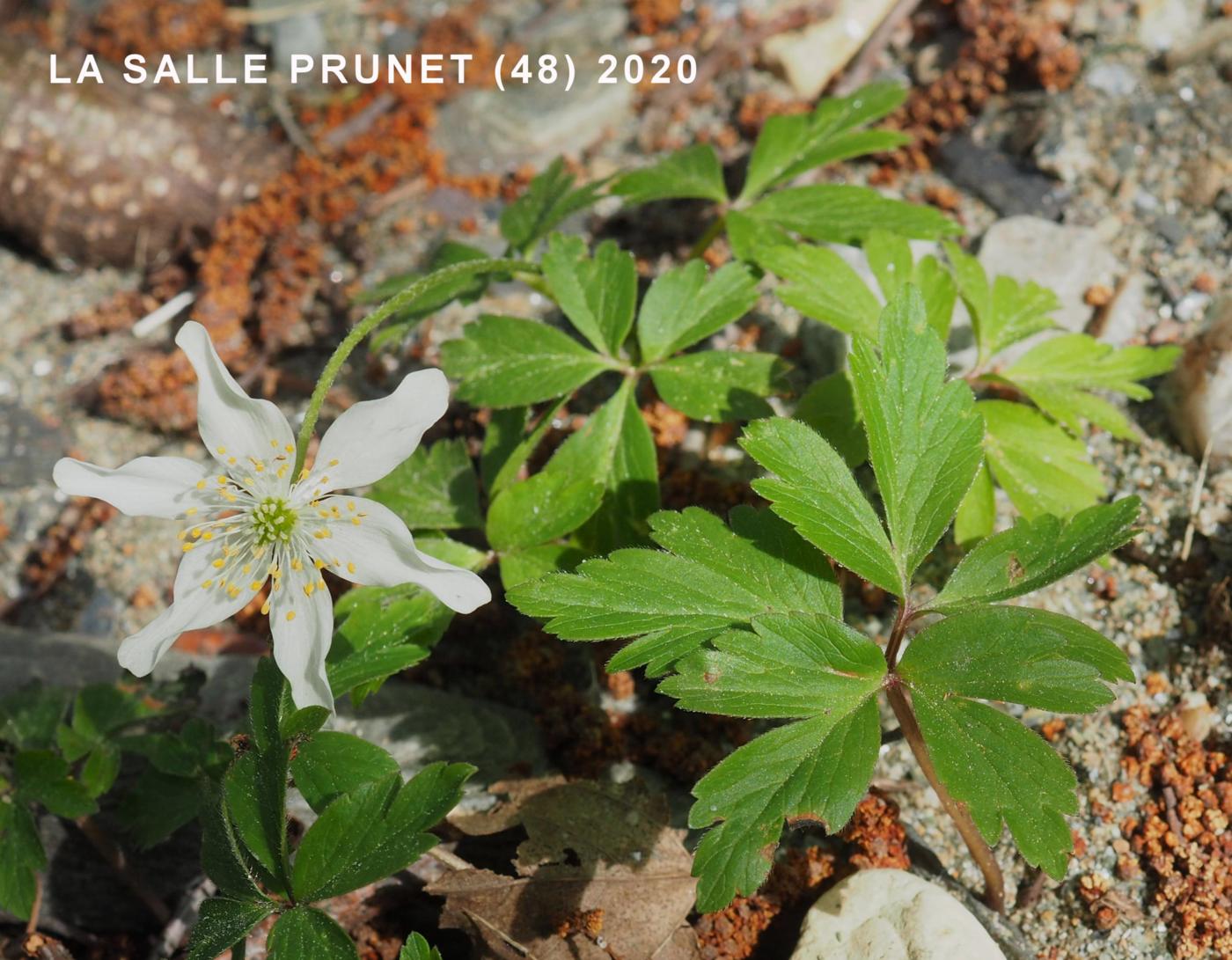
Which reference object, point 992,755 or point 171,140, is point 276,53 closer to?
point 171,140

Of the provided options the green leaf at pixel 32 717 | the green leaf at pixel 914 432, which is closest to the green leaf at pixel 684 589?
the green leaf at pixel 914 432

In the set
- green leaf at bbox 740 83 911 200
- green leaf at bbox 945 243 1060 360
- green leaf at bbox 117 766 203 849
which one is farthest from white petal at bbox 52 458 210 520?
green leaf at bbox 945 243 1060 360

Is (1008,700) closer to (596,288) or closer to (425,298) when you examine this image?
(596,288)

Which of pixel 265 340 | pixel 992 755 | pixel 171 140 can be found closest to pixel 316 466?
pixel 992 755

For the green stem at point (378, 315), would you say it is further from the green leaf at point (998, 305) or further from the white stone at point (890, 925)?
the white stone at point (890, 925)

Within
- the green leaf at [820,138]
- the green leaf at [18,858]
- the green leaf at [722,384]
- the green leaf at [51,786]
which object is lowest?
the green leaf at [18,858]

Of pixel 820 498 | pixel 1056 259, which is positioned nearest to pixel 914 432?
pixel 820 498
